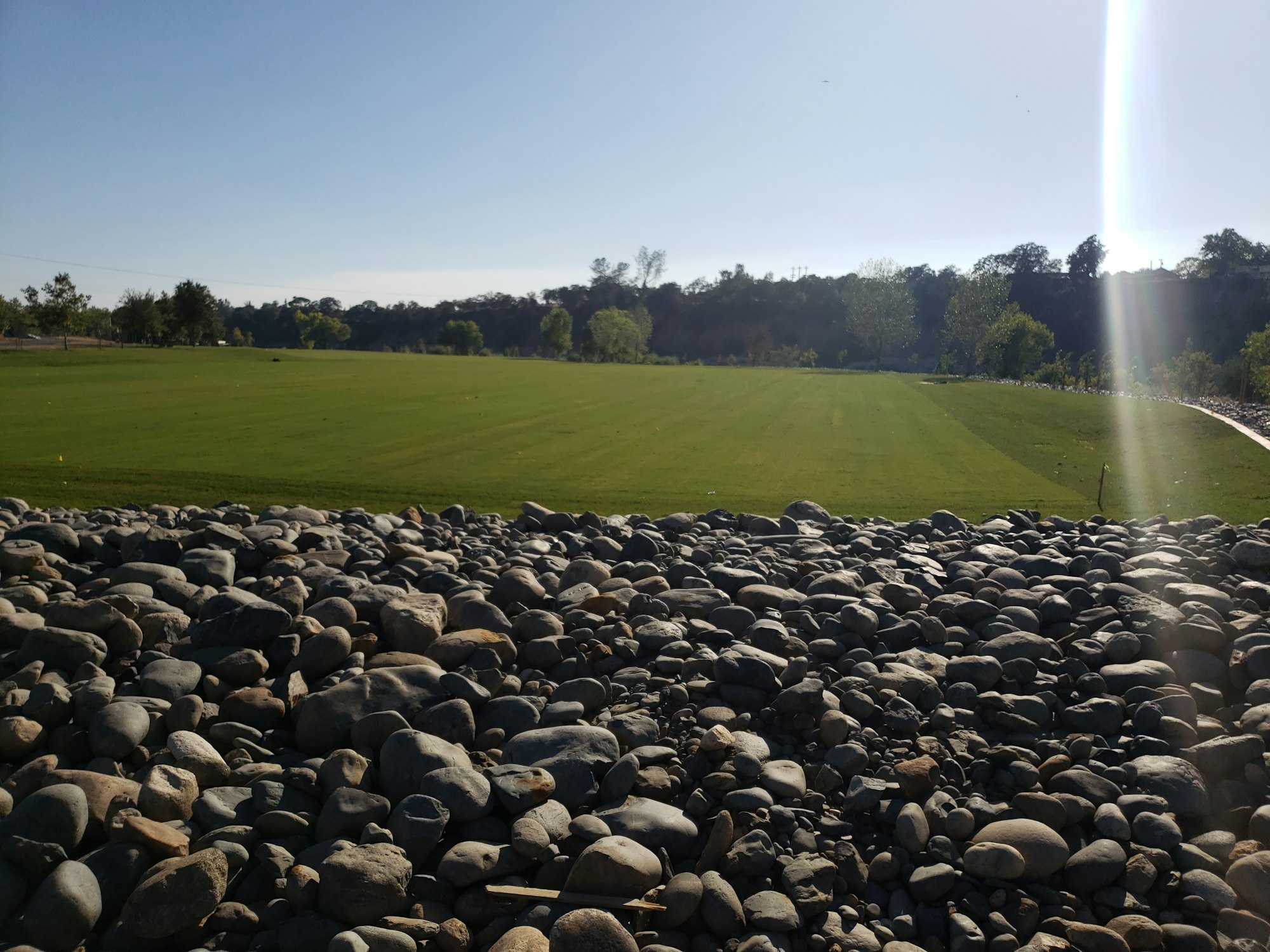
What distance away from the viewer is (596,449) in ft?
63.6

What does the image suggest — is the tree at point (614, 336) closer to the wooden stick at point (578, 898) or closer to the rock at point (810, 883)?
the rock at point (810, 883)

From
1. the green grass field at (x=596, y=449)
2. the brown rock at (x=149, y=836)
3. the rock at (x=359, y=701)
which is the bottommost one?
the brown rock at (x=149, y=836)

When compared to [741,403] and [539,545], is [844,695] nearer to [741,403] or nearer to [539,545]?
[539,545]

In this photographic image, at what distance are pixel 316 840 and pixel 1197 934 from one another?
413 cm

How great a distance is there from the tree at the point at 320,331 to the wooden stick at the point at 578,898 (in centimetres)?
12391

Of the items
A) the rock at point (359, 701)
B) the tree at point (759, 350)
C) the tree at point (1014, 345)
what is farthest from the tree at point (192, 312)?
the rock at point (359, 701)

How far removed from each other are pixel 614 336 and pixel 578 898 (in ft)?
324

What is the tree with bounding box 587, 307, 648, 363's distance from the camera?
100m

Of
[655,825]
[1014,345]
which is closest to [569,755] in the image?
[655,825]

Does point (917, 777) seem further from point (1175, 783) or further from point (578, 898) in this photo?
point (578, 898)

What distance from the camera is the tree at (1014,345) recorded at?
70125mm

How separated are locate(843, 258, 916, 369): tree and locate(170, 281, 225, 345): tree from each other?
7043 centimetres

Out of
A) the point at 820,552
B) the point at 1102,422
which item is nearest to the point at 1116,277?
the point at 1102,422

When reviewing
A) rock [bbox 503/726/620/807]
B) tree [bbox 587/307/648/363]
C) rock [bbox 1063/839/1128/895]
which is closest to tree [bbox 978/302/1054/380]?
tree [bbox 587/307/648/363]
